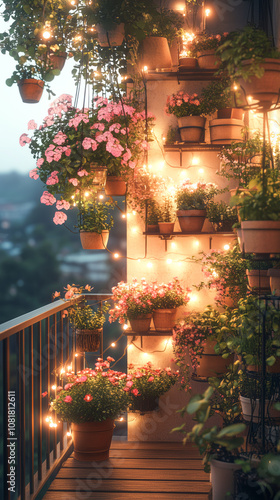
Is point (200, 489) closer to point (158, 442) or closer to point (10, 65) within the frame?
point (158, 442)

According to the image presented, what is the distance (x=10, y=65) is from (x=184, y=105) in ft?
4.07

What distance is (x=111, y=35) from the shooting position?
3.25 metres

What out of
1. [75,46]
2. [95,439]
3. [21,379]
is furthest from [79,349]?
[75,46]

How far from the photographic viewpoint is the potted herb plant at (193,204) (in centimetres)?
354

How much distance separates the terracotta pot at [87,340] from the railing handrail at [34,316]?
9.4 inches

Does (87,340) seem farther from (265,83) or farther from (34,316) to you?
(265,83)

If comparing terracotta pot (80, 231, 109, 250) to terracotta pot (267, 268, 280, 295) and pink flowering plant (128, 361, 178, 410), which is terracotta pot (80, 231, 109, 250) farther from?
terracotta pot (267, 268, 280, 295)

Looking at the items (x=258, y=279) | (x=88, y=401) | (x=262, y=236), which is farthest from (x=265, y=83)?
(x=88, y=401)

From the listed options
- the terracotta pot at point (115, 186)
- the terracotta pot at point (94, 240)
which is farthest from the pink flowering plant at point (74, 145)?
the terracotta pot at point (94, 240)

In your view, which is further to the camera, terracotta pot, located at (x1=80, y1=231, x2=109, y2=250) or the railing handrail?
terracotta pot, located at (x1=80, y1=231, x2=109, y2=250)

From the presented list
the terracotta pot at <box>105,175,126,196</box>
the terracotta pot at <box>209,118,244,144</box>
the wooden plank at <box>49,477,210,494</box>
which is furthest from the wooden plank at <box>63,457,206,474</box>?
the terracotta pot at <box>209,118,244,144</box>

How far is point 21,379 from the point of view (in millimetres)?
2406

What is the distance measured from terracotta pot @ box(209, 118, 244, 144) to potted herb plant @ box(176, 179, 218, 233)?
1.14ft

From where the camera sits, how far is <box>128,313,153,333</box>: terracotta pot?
11.6 feet
